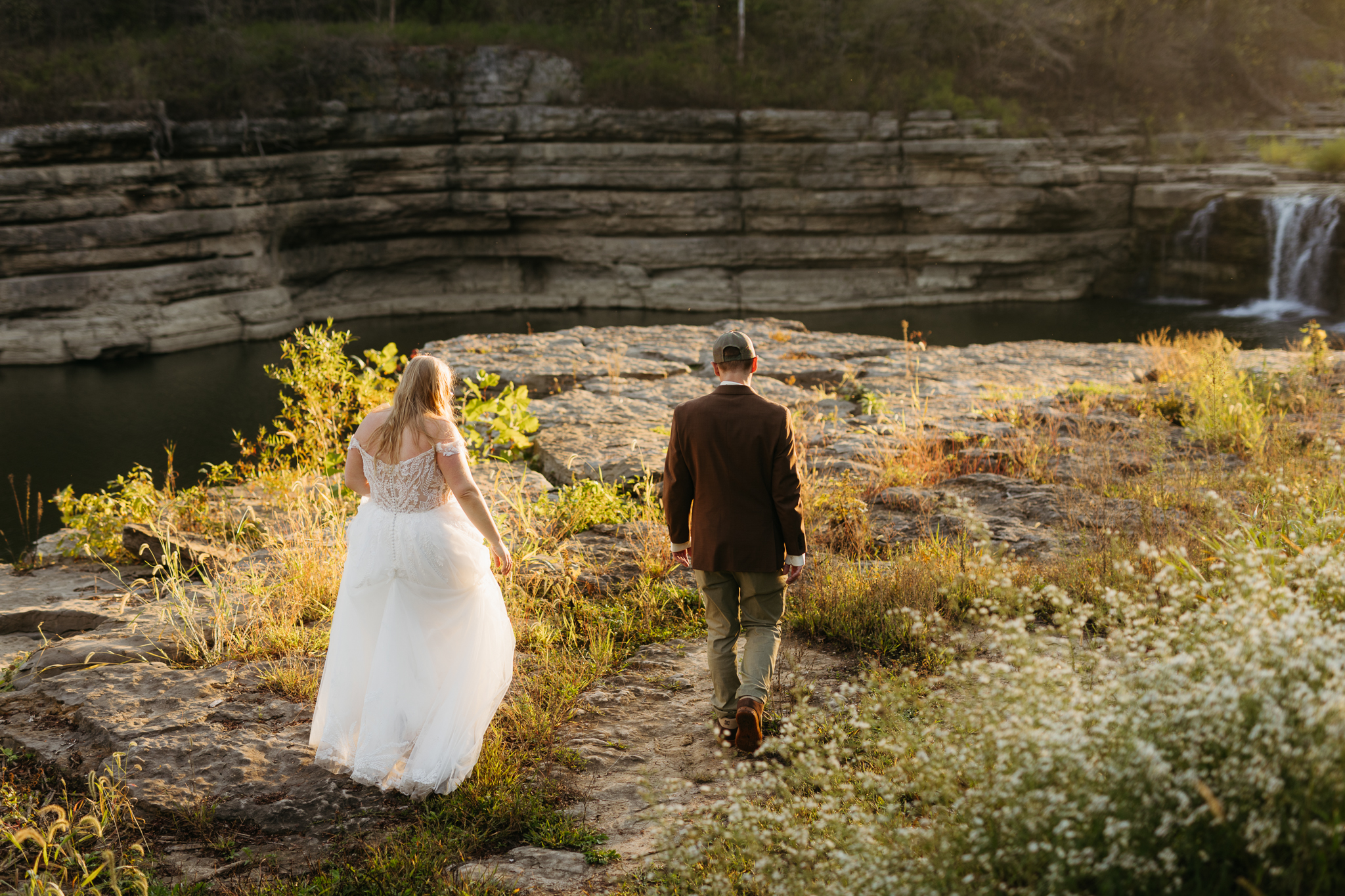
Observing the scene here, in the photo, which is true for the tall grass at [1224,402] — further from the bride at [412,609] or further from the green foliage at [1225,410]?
the bride at [412,609]

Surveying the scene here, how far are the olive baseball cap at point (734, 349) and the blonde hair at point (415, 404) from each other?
111 cm

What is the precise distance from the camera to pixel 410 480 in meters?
3.69

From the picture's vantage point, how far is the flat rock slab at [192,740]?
3359mm

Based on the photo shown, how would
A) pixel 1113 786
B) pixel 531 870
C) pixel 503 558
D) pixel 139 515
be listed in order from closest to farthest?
1. pixel 1113 786
2. pixel 531 870
3. pixel 503 558
4. pixel 139 515

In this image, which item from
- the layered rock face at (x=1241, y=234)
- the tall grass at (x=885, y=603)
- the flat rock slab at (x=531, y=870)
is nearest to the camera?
the flat rock slab at (x=531, y=870)

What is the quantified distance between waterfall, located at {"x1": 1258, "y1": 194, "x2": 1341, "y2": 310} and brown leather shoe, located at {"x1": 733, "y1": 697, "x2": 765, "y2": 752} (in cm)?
2174

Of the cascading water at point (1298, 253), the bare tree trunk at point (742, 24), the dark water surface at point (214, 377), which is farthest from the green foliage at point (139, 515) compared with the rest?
the bare tree trunk at point (742, 24)

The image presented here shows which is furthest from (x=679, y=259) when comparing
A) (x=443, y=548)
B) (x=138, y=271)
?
(x=443, y=548)

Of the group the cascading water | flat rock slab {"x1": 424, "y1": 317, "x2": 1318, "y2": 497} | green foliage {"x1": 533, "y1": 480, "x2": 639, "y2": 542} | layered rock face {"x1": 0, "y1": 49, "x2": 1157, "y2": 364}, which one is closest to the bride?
green foliage {"x1": 533, "y1": 480, "x2": 639, "y2": 542}

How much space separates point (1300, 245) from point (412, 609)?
22.8 metres

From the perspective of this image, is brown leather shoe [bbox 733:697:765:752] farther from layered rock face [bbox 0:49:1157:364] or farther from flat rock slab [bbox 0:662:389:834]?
layered rock face [bbox 0:49:1157:364]

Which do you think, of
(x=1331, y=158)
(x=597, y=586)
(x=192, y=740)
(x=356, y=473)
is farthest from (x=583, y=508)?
(x=1331, y=158)

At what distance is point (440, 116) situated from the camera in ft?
75.7

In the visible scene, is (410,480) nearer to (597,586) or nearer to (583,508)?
(597,586)
